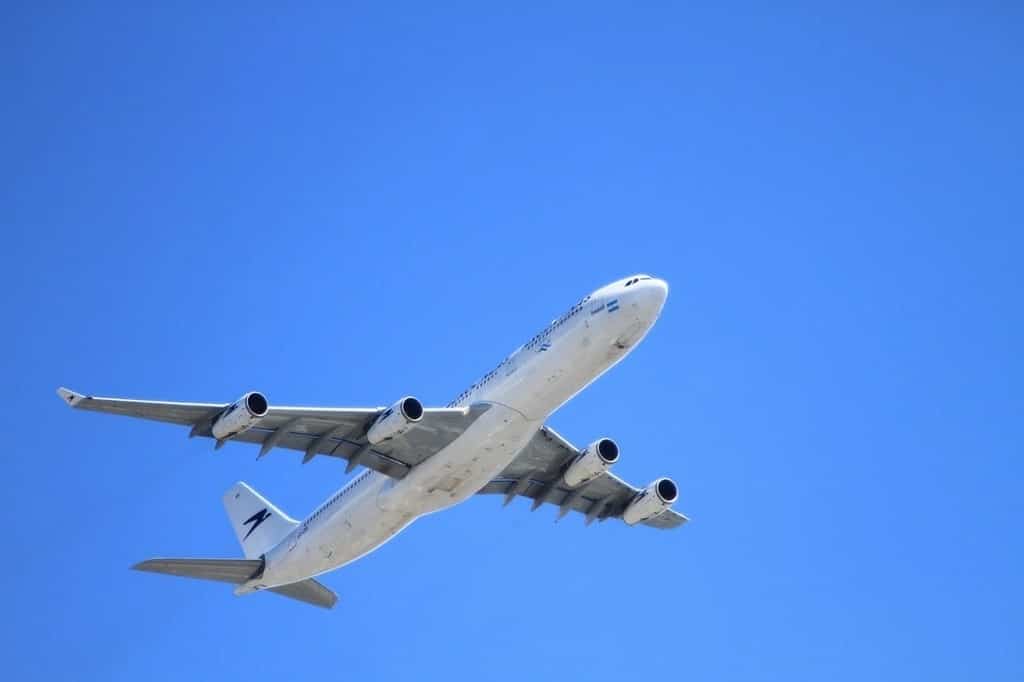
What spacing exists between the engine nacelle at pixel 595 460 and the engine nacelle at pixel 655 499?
3721 millimetres

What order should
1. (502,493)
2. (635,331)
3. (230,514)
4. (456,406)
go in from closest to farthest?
(635,331)
(456,406)
(502,493)
(230,514)

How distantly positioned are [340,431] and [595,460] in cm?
994

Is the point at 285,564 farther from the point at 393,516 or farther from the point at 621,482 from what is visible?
the point at 621,482

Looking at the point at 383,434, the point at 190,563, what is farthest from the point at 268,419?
the point at 190,563

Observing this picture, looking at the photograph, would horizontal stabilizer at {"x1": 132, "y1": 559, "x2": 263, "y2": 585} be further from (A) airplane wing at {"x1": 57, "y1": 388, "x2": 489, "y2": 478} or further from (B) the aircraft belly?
(B) the aircraft belly

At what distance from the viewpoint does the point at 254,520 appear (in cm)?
6412

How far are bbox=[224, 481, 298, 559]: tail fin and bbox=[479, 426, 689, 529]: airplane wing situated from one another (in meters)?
8.60

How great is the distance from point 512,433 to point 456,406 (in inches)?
132

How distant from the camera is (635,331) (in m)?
48.8

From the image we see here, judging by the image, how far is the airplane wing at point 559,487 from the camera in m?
57.9

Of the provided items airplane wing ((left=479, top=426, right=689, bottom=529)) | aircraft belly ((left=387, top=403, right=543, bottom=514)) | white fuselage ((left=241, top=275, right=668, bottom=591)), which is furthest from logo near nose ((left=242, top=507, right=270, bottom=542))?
aircraft belly ((left=387, top=403, right=543, bottom=514))

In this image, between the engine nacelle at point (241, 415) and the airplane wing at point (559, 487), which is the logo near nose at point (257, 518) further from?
the engine nacelle at point (241, 415)

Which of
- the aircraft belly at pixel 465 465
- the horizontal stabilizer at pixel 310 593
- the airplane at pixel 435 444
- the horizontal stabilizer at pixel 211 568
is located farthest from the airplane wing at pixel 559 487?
the horizontal stabilizer at pixel 211 568

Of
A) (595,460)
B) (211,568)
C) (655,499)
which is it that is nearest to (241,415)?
(211,568)
